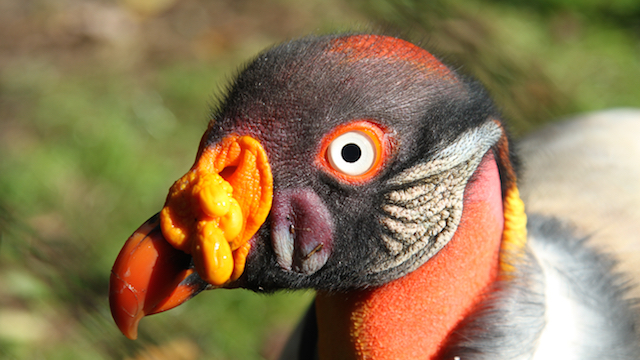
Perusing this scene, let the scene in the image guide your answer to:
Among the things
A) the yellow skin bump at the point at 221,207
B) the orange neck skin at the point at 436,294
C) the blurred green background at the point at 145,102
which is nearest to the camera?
the yellow skin bump at the point at 221,207

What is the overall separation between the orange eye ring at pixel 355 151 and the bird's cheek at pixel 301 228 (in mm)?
100

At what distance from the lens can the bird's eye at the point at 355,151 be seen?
1.47m

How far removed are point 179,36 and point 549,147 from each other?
356 cm

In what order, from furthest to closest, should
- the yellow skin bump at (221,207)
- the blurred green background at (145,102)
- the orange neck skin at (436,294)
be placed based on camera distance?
the blurred green background at (145,102) < the orange neck skin at (436,294) < the yellow skin bump at (221,207)

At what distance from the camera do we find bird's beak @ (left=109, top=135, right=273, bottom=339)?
4.71ft

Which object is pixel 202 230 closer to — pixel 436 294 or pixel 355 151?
pixel 355 151

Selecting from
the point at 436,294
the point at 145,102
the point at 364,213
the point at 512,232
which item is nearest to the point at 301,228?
the point at 364,213

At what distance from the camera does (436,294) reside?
1654 mm

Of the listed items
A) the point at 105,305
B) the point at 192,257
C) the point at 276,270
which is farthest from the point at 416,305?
the point at 105,305

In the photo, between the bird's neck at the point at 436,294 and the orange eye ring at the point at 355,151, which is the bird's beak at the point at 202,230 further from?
the bird's neck at the point at 436,294

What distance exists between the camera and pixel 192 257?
1517mm

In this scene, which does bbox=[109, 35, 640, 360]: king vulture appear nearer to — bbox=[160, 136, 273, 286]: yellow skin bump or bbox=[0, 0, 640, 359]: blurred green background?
bbox=[160, 136, 273, 286]: yellow skin bump

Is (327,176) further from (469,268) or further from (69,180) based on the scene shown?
(69,180)

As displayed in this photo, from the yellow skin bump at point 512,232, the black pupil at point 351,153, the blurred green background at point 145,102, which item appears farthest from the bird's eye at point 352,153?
the blurred green background at point 145,102
